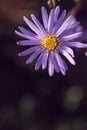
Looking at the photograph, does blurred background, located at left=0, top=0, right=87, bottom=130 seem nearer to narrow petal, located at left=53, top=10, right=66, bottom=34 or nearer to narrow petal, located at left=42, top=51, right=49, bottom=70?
narrow petal, located at left=42, top=51, right=49, bottom=70

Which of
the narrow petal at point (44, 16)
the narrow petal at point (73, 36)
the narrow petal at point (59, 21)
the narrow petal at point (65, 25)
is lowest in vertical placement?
the narrow petal at point (73, 36)

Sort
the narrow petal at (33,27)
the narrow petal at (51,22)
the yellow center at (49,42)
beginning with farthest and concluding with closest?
the yellow center at (49,42) → the narrow petal at (33,27) → the narrow petal at (51,22)

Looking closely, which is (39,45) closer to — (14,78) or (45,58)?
(45,58)

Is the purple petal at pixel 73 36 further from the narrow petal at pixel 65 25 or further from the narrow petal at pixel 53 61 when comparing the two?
the narrow petal at pixel 53 61

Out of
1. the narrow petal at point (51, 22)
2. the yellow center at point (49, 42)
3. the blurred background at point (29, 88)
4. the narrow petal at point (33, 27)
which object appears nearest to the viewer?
the narrow petal at point (51, 22)

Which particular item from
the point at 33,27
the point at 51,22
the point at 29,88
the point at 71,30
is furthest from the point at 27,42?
the point at 29,88

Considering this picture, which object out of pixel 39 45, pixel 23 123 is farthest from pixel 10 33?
pixel 39 45

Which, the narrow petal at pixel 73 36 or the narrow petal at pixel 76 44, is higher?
the narrow petal at pixel 73 36

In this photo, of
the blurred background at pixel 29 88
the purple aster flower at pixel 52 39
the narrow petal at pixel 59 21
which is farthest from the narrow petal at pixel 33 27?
the blurred background at pixel 29 88
